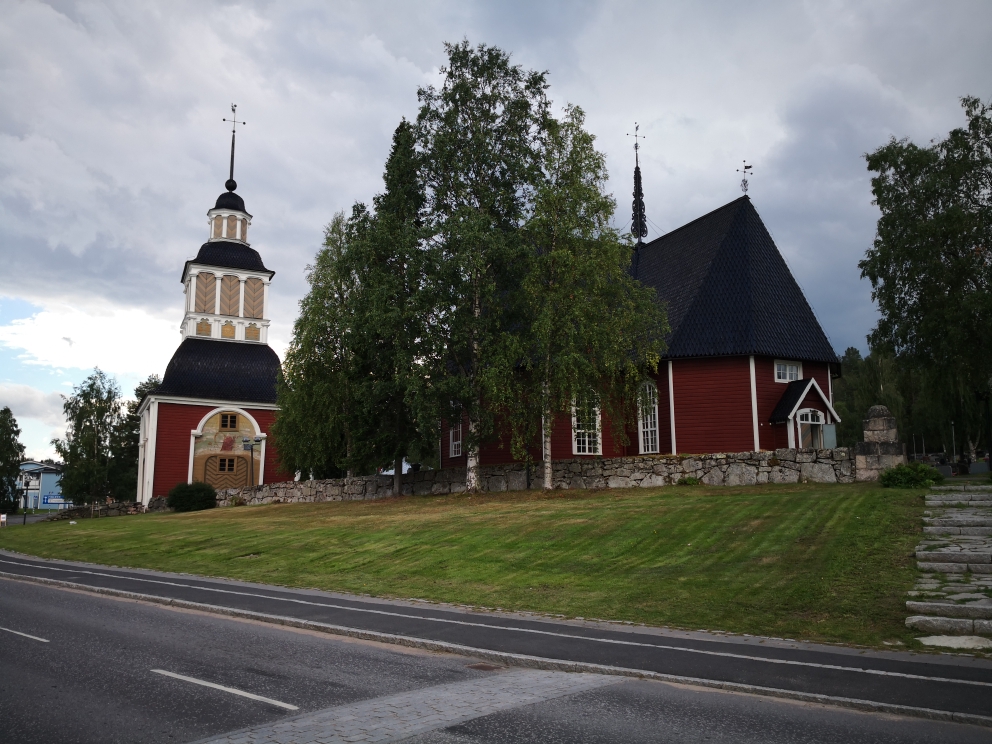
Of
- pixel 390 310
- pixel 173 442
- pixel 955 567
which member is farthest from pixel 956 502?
pixel 173 442

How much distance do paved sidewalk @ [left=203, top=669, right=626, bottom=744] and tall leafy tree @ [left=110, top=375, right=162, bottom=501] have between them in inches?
2322

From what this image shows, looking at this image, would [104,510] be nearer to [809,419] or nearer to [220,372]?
[220,372]

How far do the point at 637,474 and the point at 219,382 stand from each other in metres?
38.5

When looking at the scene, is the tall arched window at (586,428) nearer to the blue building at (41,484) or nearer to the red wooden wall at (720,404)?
the red wooden wall at (720,404)

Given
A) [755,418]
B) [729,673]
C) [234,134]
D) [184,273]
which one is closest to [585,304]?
[755,418]

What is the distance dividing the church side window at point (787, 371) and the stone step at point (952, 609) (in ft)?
69.1

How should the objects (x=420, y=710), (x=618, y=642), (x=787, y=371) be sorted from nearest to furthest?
(x=420, y=710) < (x=618, y=642) < (x=787, y=371)

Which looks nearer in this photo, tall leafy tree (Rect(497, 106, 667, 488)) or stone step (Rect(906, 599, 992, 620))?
stone step (Rect(906, 599, 992, 620))

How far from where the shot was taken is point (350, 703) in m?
7.89

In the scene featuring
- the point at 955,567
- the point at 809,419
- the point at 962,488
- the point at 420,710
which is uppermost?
the point at 809,419

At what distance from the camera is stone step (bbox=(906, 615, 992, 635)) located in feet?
36.6

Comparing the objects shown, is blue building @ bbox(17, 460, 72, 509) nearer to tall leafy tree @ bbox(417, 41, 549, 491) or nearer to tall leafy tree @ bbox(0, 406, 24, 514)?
tall leafy tree @ bbox(0, 406, 24, 514)

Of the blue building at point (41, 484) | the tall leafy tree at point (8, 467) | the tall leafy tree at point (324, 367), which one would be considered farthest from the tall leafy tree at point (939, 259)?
the blue building at point (41, 484)

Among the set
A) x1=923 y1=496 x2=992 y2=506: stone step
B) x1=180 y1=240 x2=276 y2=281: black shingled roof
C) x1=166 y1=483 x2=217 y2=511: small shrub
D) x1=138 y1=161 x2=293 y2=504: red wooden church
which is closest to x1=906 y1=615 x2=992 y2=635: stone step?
x1=923 y1=496 x2=992 y2=506: stone step
